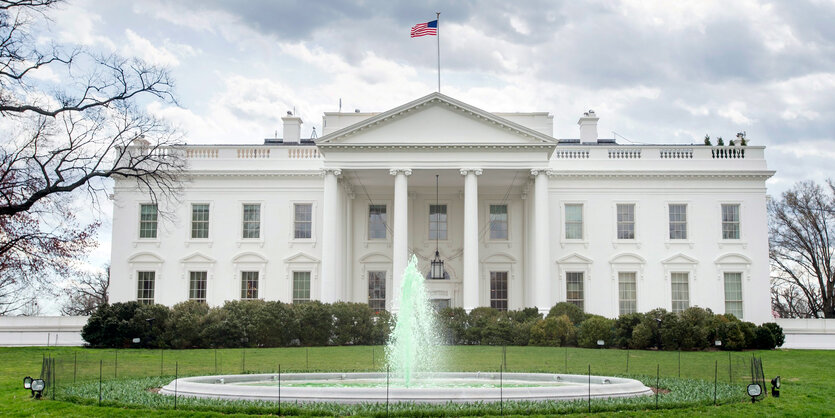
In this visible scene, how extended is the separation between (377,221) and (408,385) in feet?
80.1

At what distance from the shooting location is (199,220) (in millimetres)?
39875

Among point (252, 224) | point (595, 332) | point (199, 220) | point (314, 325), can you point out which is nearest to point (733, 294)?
point (595, 332)

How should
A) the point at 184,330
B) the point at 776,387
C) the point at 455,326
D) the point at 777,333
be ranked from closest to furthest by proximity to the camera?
the point at 776,387, the point at 184,330, the point at 455,326, the point at 777,333

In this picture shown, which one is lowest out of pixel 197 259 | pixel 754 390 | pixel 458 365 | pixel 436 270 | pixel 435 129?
pixel 458 365

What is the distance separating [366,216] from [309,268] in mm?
3901

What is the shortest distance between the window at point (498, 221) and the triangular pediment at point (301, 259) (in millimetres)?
8770

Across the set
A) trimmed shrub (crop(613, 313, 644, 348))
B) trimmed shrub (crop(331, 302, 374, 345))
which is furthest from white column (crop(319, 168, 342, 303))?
trimmed shrub (crop(613, 313, 644, 348))

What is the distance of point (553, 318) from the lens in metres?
31.3

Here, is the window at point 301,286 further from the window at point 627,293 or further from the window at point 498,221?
the window at point 627,293

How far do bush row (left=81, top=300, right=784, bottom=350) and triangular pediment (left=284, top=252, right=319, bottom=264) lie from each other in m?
7.79

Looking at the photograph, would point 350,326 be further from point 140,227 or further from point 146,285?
point 140,227

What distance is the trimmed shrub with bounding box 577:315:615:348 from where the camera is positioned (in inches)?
1187

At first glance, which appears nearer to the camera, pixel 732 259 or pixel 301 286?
pixel 732 259

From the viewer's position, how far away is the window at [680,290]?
128 feet
